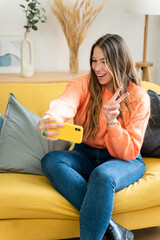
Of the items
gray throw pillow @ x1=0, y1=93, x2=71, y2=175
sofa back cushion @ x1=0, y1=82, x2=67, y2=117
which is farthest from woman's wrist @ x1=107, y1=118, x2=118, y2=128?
sofa back cushion @ x1=0, y1=82, x2=67, y2=117

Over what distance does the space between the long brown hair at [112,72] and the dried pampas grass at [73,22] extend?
42.8 inches

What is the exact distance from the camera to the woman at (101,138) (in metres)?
1.74

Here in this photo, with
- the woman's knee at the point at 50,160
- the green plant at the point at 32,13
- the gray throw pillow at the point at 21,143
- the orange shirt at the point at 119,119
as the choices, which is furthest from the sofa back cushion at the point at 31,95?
the green plant at the point at 32,13

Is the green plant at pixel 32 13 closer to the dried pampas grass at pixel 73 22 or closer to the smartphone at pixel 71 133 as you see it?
the dried pampas grass at pixel 73 22

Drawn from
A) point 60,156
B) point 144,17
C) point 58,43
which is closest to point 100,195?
point 60,156

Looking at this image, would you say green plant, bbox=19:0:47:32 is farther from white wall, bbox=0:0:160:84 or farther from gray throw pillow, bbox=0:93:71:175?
gray throw pillow, bbox=0:93:71:175

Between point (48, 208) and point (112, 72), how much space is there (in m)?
0.77

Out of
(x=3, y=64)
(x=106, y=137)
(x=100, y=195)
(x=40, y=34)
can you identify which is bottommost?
(x=100, y=195)

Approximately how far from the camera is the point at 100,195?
67.6 inches

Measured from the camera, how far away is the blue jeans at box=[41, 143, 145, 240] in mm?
1707

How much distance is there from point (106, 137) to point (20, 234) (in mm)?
645

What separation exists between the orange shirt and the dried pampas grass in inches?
40.9

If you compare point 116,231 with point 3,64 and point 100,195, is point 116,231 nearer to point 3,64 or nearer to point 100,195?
point 100,195

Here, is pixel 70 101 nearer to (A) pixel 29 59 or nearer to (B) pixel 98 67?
(B) pixel 98 67
